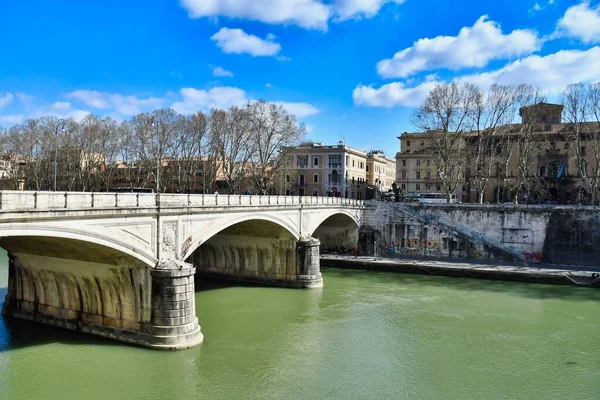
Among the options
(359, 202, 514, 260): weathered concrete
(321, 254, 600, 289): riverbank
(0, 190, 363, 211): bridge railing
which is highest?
(0, 190, 363, 211): bridge railing

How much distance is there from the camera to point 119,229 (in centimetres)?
1367

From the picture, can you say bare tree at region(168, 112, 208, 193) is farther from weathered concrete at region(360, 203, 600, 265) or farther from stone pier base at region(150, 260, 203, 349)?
stone pier base at region(150, 260, 203, 349)

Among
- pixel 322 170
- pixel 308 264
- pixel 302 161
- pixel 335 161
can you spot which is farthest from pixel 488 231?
pixel 302 161

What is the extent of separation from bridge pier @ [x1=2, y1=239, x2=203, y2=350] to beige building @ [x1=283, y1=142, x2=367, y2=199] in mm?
37754

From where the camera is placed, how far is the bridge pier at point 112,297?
14734mm

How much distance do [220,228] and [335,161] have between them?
3684 cm

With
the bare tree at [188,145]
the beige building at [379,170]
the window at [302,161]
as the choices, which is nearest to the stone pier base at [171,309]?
the bare tree at [188,145]

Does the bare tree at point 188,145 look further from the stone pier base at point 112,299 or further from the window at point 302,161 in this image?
the stone pier base at point 112,299

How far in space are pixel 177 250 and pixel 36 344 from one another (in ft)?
16.6

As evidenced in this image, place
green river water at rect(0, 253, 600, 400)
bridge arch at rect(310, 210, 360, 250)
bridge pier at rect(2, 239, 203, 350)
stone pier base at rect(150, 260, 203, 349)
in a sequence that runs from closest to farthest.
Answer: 1. green river water at rect(0, 253, 600, 400)
2. stone pier base at rect(150, 260, 203, 349)
3. bridge pier at rect(2, 239, 203, 350)
4. bridge arch at rect(310, 210, 360, 250)

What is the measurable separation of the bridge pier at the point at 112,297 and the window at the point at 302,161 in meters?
40.7

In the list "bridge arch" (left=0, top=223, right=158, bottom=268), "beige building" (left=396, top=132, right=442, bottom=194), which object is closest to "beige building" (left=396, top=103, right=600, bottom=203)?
"beige building" (left=396, top=132, right=442, bottom=194)

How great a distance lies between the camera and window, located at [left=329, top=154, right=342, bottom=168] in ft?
177

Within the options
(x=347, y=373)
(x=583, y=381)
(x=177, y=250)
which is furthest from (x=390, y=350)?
(x=177, y=250)
